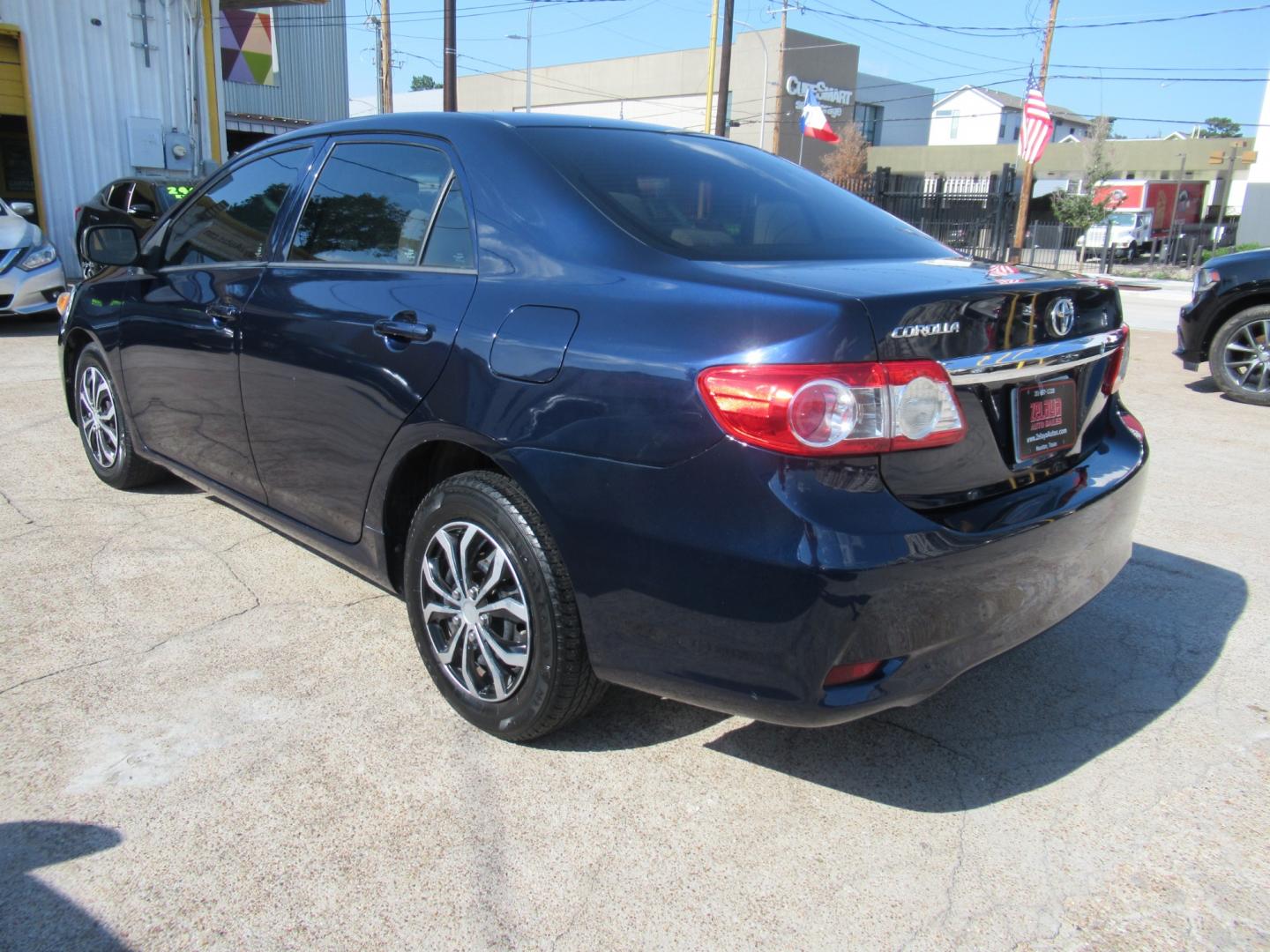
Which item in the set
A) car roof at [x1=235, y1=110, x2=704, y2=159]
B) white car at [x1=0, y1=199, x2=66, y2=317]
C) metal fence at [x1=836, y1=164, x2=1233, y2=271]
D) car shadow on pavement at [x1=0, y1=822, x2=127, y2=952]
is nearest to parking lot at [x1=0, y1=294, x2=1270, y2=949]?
car shadow on pavement at [x1=0, y1=822, x2=127, y2=952]

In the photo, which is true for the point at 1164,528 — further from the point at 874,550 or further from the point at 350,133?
the point at 350,133

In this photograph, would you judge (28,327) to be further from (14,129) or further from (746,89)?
A: (746,89)

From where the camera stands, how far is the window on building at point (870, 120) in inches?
2963

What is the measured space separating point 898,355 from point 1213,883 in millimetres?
1379

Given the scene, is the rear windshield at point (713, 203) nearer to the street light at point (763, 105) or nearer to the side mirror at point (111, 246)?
the side mirror at point (111, 246)

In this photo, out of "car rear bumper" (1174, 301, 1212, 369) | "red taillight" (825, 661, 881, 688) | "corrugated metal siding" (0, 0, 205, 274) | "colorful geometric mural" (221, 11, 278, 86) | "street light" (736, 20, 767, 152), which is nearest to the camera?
"red taillight" (825, 661, 881, 688)

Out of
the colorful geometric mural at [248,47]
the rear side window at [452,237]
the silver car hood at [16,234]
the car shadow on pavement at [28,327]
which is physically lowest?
the car shadow on pavement at [28,327]

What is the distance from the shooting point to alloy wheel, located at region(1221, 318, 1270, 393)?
7.55 meters

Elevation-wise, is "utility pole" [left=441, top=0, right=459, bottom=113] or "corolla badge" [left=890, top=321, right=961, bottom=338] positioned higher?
"utility pole" [left=441, top=0, right=459, bottom=113]

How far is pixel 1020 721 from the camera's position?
2.88m

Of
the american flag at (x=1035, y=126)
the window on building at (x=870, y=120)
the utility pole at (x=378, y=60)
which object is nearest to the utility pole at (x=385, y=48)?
the utility pole at (x=378, y=60)

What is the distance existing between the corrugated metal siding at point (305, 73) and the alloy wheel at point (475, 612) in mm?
29835

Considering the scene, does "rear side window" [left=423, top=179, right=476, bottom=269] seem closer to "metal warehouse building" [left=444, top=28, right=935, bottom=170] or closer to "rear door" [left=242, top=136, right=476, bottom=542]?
"rear door" [left=242, top=136, right=476, bottom=542]

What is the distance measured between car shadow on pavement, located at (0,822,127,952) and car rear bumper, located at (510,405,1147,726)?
1199 mm
